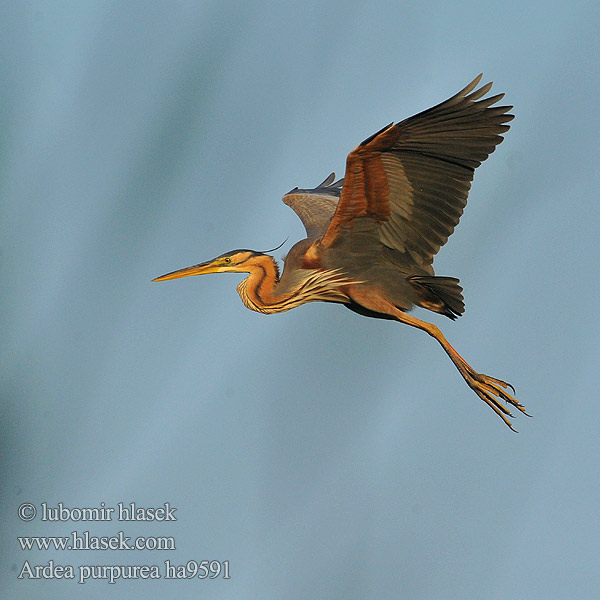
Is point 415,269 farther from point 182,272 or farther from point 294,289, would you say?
point 182,272

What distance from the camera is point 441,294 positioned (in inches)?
347

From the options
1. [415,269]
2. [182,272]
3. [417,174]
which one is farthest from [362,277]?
[182,272]

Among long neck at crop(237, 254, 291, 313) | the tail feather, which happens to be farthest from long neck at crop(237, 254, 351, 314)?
the tail feather

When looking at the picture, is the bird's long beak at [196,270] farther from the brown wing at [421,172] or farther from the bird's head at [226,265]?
the brown wing at [421,172]

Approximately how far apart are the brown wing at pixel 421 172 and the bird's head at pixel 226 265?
0.69 m

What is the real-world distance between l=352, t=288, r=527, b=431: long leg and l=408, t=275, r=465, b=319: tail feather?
190 millimetres

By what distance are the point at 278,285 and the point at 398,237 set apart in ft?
3.64

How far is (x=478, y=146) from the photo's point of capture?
8172 millimetres

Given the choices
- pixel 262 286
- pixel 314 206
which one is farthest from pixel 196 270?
pixel 314 206

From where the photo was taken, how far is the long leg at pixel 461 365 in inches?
344

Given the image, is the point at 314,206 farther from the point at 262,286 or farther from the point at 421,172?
the point at 421,172

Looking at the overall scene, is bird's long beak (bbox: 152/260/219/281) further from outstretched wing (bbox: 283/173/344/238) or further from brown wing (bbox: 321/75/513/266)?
outstretched wing (bbox: 283/173/344/238)

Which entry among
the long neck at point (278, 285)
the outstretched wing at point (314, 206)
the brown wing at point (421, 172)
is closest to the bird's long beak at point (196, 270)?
the long neck at point (278, 285)

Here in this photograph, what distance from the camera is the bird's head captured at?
28.9ft
